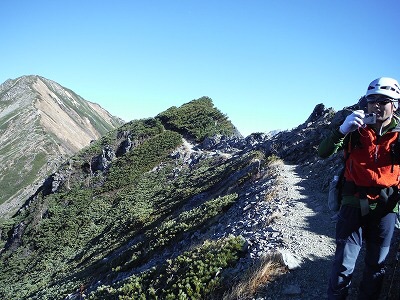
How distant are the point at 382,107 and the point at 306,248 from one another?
206 inches

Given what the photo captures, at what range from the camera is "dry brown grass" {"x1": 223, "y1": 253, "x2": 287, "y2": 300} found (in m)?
6.93

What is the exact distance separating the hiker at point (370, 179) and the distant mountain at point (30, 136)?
10637 cm

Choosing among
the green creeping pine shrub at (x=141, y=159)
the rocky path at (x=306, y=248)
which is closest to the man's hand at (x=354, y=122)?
the rocky path at (x=306, y=248)

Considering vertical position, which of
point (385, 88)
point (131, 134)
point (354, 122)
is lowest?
point (354, 122)

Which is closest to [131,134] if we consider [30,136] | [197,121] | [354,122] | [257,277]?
[197,121]

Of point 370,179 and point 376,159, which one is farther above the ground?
point 376,159

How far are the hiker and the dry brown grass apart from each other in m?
2.27

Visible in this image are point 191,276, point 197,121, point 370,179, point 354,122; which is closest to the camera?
point 354,122

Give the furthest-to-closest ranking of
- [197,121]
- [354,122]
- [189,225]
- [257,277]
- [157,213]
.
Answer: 1. [197,121]
2. [157,213]
3. [189,225]
4. [257,277]
5. [354,122]

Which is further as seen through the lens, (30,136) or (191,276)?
(30,136)

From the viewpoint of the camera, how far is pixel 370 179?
475cm

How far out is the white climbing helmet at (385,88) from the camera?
4.71 meters

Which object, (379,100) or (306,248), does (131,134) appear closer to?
(306,248)

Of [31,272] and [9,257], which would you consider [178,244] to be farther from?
[9,257]
